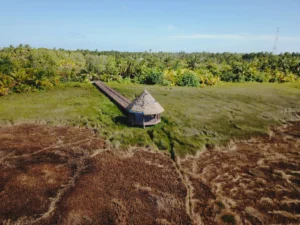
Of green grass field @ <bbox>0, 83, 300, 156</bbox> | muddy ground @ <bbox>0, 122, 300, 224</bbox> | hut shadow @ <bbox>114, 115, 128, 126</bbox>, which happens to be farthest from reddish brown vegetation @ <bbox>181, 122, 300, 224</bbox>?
hut shadow @ <bbox>114, 115, 128, 126</bbox>

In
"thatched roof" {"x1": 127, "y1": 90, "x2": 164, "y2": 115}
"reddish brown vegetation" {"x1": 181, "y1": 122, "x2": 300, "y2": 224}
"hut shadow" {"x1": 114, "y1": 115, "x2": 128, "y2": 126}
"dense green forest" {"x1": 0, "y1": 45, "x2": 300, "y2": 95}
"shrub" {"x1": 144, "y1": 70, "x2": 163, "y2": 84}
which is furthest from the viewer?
"shrub" {"x1": 144, "y1": 70, "x2": 163, "y2": 84}

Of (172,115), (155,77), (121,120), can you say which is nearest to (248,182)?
(172,115)

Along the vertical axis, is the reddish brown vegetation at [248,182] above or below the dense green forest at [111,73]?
below

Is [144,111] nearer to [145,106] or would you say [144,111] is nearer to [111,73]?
[145,106]

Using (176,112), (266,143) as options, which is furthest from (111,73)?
(266,143)

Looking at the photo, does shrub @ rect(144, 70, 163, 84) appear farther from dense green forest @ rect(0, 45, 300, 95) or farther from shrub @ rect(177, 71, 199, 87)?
shrub @ rect(177, 71, 199, 87)

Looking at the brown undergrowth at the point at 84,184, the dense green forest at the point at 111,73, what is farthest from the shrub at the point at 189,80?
the brown undergrowth at the point at 84,184

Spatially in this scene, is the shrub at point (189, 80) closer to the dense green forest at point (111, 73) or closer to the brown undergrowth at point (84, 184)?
the dense green forest at point (111, 73)
